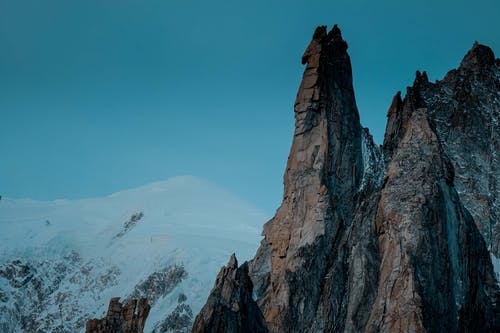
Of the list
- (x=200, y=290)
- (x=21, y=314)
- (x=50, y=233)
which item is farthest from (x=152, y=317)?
(x=50, y=233)

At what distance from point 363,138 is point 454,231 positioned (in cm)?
1760

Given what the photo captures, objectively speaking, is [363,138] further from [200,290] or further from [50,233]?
[50,233]

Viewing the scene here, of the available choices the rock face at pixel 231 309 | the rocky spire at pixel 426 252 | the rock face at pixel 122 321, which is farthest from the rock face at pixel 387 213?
the rock face at pixel 122 321

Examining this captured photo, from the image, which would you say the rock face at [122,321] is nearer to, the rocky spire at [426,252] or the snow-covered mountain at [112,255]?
the rocky spire at [426,252]

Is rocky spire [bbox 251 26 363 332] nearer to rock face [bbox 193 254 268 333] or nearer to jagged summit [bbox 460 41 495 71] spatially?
rock face [bbox 193 254 268 333]

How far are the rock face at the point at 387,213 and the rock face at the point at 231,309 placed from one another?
0.93 feet

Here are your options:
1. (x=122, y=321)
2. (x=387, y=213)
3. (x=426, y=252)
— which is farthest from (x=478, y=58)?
(x=122, y=321)

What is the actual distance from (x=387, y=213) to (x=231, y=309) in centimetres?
1469

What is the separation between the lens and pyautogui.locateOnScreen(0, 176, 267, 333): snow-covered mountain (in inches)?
5098

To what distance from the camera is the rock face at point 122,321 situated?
5684cm

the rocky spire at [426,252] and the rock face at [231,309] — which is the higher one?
the rocky spire at [426,252]

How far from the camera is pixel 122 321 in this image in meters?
57.5

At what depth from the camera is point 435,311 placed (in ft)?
196

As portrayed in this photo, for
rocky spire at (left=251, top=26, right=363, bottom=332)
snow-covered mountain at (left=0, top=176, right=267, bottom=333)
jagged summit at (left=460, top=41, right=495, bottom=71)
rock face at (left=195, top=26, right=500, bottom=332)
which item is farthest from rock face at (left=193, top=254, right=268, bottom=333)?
snow-covered mountain at (left=0, top=176, right=267, bottom=333)
